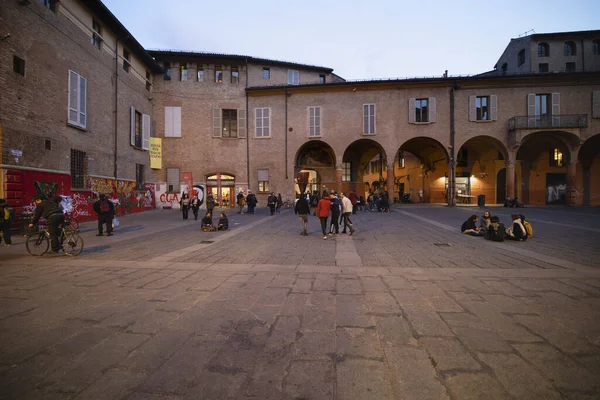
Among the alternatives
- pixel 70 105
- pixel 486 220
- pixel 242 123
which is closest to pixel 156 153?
pixel 242 123

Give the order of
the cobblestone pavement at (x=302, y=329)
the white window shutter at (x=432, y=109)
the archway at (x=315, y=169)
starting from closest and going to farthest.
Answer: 1. the cobblestone pavement at (x=302, y=329)
2. the white window shutter at (x=432, y=109)
3. the archway at (x=315, y=169)

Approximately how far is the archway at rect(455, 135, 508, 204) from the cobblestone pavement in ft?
84.3

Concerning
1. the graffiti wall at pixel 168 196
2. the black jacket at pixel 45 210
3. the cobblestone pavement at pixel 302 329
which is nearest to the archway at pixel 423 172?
the graffiti wall at pixel 168 196

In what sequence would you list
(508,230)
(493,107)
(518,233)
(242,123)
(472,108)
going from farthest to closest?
(242,123) → (472,108) → (493,107) → (508,230) → (518,233)

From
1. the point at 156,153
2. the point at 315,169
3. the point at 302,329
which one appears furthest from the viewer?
the point at 315,169

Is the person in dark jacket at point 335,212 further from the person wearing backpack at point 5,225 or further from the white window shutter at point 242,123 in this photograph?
the white window shutter at point 242,123

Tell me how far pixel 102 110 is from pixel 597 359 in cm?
2155

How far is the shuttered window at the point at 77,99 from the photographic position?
14.5 m

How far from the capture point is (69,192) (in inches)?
564

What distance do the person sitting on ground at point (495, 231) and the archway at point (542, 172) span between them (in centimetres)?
2439

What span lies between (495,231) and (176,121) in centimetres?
2456

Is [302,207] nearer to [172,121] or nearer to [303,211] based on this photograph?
[303,211]

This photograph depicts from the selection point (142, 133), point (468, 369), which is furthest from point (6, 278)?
point (142, 133)

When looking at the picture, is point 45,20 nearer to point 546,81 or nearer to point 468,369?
point 468,369
